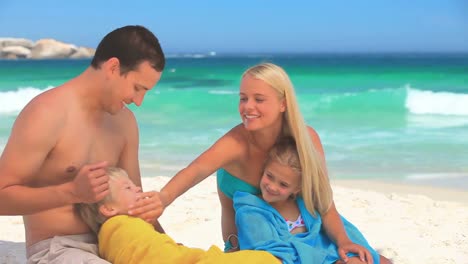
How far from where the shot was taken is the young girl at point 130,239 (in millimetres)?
2906

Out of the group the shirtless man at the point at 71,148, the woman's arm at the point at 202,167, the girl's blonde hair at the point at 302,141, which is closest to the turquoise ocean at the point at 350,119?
the girl's blonde hair at the point at 302,141

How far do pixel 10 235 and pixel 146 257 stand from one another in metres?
2.91

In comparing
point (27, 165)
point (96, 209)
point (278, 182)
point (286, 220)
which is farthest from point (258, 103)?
point (27, 165)

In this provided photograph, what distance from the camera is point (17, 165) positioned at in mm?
2859

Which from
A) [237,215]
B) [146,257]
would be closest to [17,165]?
[146,257]

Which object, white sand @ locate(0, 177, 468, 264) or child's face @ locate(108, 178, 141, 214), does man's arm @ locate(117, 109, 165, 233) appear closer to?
child's face @ locate(108, 178, 141, 214)


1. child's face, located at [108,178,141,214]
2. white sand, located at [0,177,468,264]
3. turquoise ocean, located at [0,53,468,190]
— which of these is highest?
child's face, located at [108,178,141,214]

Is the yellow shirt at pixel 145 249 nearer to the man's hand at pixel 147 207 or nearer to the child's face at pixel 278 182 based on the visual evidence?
the man's hand at pixel 147 207

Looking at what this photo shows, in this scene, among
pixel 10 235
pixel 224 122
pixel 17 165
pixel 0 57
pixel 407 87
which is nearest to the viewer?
pixel 17 165

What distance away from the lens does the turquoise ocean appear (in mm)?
9156

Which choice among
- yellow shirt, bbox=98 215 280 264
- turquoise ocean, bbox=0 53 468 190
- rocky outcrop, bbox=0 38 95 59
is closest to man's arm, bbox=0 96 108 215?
yellow shirt, bbox=98 215 280 264

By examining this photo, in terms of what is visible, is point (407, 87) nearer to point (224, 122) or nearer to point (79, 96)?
point (224, 122)

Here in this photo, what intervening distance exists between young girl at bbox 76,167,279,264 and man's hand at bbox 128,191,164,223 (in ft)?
0.08

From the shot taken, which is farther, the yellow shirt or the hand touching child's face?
the hand touching child's face
